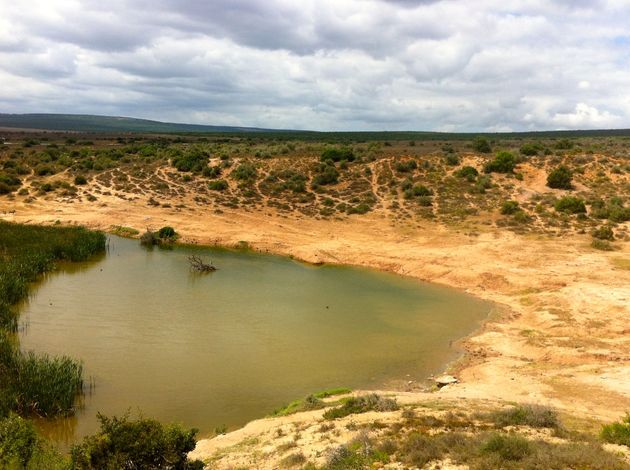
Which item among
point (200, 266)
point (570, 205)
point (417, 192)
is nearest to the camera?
point (200, 266)

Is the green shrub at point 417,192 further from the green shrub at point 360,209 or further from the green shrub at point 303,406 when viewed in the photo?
the green shrub at point 303,406

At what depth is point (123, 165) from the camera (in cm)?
6294

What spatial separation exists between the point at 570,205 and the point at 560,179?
757 cm

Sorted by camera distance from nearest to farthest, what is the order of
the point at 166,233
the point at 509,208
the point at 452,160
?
the point at 166,233, the point at 509,208, the point at 452,160

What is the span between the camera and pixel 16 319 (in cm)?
1998

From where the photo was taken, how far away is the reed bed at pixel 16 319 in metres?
14.3

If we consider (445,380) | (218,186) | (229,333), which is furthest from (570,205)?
(229,333)

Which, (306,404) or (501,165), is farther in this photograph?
(501,165)

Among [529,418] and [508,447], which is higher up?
[508,447]

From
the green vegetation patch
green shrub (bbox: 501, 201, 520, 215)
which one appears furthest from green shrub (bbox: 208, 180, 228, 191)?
the green vegetation patch

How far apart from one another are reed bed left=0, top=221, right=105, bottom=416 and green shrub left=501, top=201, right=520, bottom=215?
3239cm

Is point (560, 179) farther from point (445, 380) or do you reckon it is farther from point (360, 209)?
point (445, 380)

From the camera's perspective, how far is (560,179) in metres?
50.3

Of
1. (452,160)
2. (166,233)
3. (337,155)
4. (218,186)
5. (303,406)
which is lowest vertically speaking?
(303,406)
